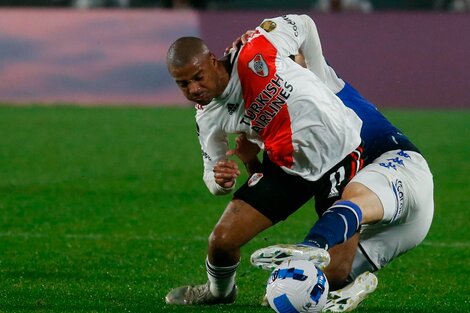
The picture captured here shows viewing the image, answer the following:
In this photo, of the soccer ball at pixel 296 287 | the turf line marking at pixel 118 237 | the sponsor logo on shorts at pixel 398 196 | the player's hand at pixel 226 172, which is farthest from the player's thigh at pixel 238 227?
the turf line marking at pixel 118 237

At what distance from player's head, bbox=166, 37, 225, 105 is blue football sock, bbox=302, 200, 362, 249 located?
3.26ft

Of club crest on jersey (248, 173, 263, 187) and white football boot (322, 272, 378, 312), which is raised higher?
club crest on jersey (248, 173, 263, 187)

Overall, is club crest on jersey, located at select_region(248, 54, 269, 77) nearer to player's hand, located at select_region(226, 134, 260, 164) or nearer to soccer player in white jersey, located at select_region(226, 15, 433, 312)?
soccer player in white jersey, located at select_region(226, 15, 433, 312)

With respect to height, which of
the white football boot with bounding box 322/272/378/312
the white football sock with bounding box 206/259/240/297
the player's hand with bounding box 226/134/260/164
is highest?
the player's hand with bounding box 226/134/260/164

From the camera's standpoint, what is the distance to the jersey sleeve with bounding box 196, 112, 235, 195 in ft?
22.4

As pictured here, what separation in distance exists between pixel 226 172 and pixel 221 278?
2.21 feet

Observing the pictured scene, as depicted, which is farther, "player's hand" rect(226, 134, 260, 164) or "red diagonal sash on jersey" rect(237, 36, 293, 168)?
"player's hand" rect(226, 134, 260, 164)

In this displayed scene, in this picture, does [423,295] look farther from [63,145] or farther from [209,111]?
[63,145]

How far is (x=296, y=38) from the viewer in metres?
6.93

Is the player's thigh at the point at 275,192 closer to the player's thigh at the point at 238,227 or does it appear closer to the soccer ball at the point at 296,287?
the player's thigh at the point at 238,227

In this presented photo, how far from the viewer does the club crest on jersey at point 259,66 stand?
655 centimetres

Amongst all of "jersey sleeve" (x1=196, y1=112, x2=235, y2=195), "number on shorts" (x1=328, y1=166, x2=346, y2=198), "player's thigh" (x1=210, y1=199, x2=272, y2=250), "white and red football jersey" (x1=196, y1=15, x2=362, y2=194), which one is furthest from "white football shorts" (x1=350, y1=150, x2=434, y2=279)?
"jersey sleeve" (x1=196, y1=112, x2=235, y2=195)

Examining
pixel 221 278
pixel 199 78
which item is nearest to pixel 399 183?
pixel 221 278

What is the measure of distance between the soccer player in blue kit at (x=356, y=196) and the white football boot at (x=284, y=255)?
0.40 meters
